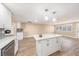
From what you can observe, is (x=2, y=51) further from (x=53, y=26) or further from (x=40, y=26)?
(x=53, y=26)

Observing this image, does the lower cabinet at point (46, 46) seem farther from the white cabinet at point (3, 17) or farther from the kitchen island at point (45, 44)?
the white cabinet at point (3, 17)

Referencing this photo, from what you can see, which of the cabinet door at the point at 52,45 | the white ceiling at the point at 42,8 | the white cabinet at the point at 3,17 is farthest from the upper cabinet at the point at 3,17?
the cabinet door at the point at 52,45

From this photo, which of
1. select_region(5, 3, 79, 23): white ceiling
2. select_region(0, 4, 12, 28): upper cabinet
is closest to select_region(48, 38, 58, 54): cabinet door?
select_region(5, 3, 79, 23): white ceiling

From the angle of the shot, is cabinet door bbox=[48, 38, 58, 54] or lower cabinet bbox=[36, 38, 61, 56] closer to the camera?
lower cabinet bbox=[36, 38, 61, 56]

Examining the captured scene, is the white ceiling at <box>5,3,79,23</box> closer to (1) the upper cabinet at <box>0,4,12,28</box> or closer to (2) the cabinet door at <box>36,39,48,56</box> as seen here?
(1) the upper cabinet at <box>0,4,12,28</box>

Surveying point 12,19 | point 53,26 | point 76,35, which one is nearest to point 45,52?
point 12,19

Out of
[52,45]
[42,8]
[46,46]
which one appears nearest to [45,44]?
[46,46]

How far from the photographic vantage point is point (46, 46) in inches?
115

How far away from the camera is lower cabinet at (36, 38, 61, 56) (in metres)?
2.77

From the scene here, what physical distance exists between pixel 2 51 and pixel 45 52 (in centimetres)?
169

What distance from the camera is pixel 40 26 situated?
11.8 metres

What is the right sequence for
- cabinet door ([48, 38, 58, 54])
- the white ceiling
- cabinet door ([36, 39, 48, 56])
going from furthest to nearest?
the white ceiling < cabinet door ([48, 38, 58, 54]) < cabinet door ([36, 39, 48, 56])

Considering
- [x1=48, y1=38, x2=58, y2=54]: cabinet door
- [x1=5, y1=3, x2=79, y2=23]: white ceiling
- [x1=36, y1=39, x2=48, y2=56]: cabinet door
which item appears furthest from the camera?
[x1=5, y1=3, x2=79, y2=23]: white ceiling

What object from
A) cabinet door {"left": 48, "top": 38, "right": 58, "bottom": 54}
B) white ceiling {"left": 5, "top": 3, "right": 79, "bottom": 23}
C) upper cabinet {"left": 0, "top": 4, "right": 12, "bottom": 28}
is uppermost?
white ceiling {"left": 5, "top": 3, "right": 79, "bottom": 23}
